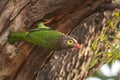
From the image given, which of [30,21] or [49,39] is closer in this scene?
[49,39]

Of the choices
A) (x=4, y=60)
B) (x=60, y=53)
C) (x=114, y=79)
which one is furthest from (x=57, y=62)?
(x=114, y=79)

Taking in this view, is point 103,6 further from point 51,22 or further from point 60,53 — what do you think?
point 60,53

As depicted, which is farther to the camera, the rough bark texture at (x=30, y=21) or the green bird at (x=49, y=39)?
the rough bark texture at (x=30, y=21)

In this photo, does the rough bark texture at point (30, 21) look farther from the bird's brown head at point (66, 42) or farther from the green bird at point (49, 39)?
the bird's brown head at point (66, 42)

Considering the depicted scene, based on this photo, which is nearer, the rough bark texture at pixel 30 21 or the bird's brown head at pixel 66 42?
the bird's brown head at pixel 66 42

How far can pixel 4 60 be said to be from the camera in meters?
2.07

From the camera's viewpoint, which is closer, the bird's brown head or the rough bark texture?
the bird's brown head

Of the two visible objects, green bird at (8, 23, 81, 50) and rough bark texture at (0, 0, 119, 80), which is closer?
green bird at (8, 23, 81, 50)

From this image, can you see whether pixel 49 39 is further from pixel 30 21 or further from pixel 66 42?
pixel 30 21

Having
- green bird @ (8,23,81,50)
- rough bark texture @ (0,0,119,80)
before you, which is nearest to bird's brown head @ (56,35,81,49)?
green bird @ (8,23,81,50)

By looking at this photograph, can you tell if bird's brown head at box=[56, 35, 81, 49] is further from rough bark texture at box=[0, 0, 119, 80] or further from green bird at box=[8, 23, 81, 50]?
rough bark texture at box=[0, 0, 119, 80]

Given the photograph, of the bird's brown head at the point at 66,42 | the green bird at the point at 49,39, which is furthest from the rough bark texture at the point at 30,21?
the bird's brown head at the point at 66,42

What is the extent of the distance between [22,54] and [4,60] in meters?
0.10

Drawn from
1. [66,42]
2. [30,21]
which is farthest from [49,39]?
[30,21]
